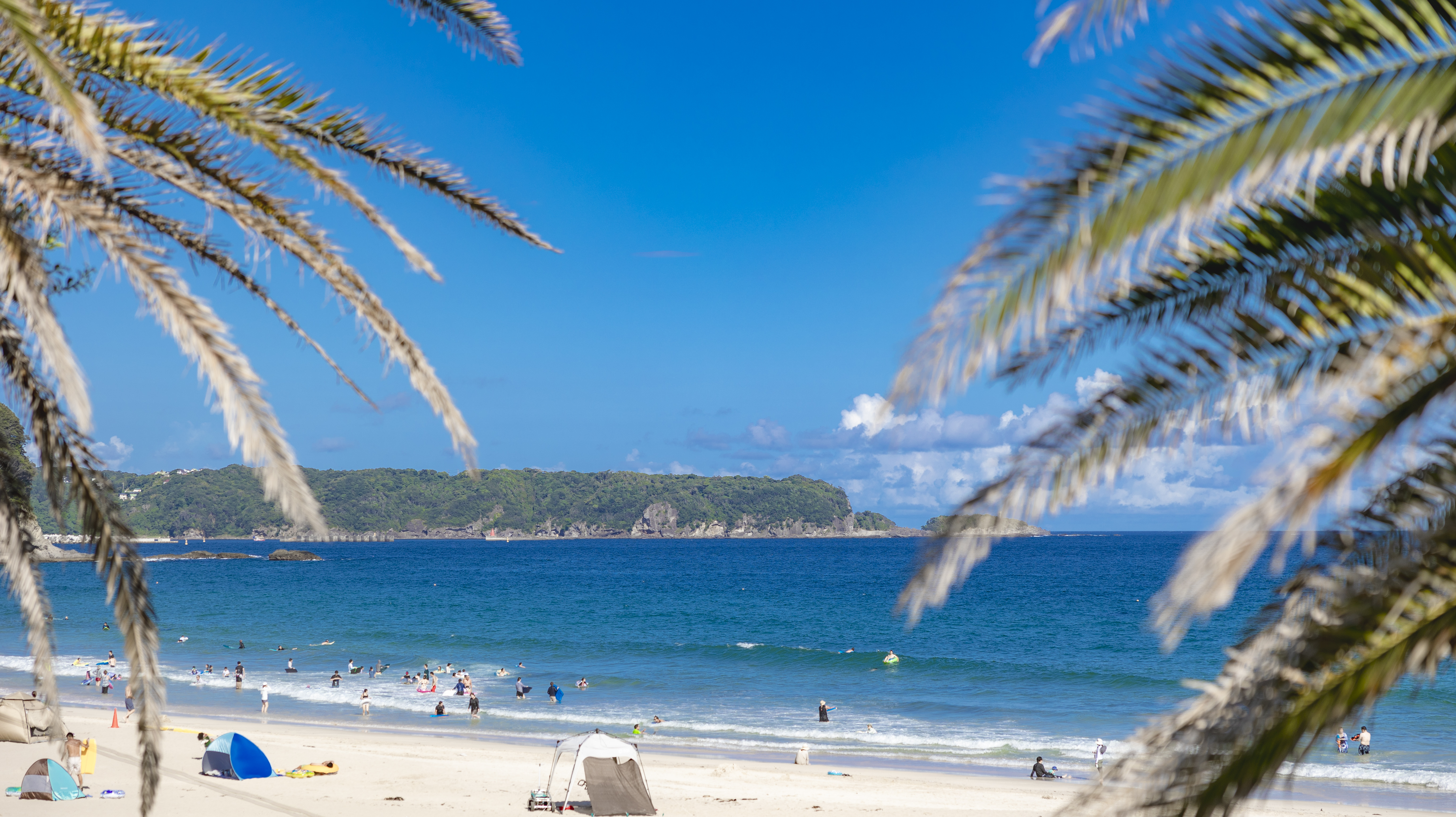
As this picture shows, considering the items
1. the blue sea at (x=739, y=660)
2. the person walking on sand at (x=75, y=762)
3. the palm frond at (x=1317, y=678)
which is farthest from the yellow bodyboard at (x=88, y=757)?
the palm frond at (x=1317, y=678)

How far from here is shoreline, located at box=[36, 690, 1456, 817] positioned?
70.5 ft

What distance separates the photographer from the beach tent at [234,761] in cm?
2081

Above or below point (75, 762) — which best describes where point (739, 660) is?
below

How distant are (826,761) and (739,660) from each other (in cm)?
2399

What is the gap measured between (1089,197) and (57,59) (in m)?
3.64

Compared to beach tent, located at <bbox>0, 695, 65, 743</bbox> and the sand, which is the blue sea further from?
beach tent, located at <bbox>0, 695, 65, 743</bbox>

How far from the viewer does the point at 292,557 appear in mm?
162500

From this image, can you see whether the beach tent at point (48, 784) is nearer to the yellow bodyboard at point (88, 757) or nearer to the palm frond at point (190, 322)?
the yellow bodyboard at point (88, 757)

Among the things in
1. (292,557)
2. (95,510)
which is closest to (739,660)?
(95,510)

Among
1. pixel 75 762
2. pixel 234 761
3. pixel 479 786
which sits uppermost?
pixel 75 762

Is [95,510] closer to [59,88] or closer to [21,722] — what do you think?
[59,88]

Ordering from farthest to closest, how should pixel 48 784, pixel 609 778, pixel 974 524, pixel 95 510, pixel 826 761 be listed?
pixel 826 761 < pixel 609 778 < pixel 48 784 < pixel 95 510 < pixel 974 524

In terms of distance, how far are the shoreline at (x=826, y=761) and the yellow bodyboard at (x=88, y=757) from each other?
6994mm

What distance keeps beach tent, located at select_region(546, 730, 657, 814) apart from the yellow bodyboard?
905 centimetres
